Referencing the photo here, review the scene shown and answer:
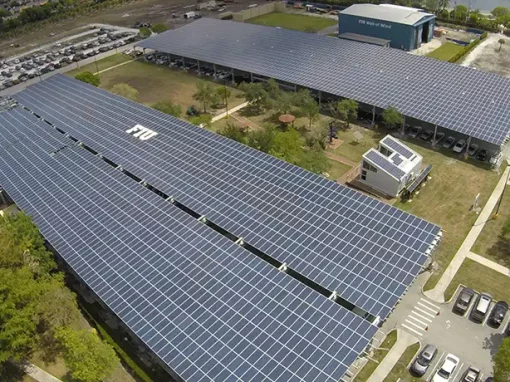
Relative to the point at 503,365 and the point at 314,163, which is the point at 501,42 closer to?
the point at 314,163

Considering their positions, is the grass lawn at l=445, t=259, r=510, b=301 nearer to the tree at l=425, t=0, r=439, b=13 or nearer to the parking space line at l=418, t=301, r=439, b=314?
the parking space line at l=418, t=301, r=439, b=314

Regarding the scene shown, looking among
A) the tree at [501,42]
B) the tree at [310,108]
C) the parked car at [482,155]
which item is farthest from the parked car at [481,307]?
the tree at [501,42]

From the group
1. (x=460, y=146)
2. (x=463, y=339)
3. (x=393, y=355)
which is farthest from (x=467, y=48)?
(x=393, y=355)

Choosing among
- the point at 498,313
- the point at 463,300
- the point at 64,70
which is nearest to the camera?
the point at 498,313

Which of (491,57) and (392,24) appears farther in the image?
(392,24)

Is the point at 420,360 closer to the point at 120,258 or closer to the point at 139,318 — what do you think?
the point at 139,318

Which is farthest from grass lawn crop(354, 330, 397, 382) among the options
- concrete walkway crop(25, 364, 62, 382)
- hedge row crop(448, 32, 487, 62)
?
hedge row crop(448, 32, 487, 62)

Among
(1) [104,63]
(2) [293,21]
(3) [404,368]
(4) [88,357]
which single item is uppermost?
(2) [293,21]

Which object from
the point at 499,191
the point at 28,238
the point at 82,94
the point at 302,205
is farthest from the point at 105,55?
the point at 499,191
